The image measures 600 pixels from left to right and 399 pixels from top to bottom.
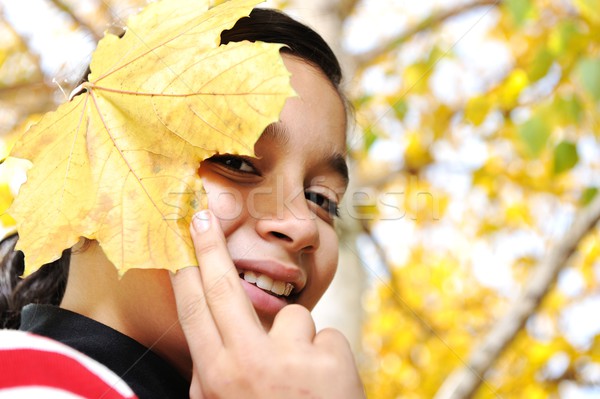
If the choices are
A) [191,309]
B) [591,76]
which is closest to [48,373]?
[191,309]

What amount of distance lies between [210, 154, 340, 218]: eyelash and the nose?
0.06 meters

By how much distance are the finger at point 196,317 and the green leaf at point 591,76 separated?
980mm

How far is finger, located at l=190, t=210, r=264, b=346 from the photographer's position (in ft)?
2.12

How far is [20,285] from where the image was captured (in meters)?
1.20

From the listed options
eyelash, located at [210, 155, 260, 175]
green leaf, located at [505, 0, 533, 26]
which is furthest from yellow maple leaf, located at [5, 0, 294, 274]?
green leaf, located at [505, 0, 533, 26]

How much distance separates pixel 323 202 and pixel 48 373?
0.56 metres

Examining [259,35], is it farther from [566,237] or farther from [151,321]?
[566,237]

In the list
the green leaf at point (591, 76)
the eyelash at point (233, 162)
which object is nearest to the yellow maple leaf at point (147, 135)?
the eyelash at point (233, 162)

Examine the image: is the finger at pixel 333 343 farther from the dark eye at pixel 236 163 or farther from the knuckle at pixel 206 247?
the dark eye at pixel 236 163

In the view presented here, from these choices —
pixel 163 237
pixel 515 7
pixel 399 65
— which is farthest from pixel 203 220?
pixel 399 65

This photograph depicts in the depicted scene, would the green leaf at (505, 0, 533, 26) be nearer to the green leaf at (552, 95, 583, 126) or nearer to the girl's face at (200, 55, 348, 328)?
the green leaf at (552, 95, 583, 126)

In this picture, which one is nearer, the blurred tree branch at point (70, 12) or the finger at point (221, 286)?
the finger at point (221, 286)

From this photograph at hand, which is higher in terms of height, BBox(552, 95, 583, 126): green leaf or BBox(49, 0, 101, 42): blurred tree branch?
BBox(49, 0, 101, 42): blurred tree branch

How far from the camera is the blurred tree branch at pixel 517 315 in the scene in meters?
1.68
